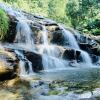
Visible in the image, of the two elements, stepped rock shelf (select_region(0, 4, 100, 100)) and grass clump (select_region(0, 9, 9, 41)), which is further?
grass clump (select_region(0, 9, 9, 41))

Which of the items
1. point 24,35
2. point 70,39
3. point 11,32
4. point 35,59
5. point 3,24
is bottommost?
point 35,59

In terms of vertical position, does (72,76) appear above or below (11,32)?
below

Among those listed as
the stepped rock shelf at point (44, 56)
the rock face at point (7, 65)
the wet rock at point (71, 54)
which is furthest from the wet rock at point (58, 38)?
the rock face at point (7, 65)

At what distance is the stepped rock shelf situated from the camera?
9805mm

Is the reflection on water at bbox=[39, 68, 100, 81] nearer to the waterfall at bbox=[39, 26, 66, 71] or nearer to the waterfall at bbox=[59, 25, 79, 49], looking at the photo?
the waterfall at bbox=[39, 26, 66, 71]

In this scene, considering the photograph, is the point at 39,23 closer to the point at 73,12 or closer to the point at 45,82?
the point at 45,82

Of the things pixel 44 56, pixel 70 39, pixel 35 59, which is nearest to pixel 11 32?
pixel 44 56

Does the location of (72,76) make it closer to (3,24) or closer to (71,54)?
(71,54)

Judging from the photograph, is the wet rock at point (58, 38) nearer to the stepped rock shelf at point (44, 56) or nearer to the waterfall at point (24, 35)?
the stepped rock shelf at point (44, 56)

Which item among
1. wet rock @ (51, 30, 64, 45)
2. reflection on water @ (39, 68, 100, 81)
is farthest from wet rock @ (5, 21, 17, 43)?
reflection on water @ (39, 68, 100, 81)

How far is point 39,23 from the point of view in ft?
59.3

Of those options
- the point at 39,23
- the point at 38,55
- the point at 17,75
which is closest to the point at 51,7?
the point at 39,23

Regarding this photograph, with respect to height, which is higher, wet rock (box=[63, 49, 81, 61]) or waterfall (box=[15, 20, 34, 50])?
waterfall (box=[15, 20, 34, 50])

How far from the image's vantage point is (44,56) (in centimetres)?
1422
